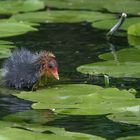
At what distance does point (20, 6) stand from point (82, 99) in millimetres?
3907

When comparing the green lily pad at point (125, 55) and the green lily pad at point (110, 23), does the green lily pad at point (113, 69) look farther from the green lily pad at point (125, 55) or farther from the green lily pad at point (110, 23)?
the green lily pad at point (110, 23)

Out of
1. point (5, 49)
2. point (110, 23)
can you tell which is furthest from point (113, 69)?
point (110, 23)

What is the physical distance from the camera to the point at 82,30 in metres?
6.83

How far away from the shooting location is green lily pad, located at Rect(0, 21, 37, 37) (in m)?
6.36

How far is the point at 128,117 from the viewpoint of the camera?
12.4ft

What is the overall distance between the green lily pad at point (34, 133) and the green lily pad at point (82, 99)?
1.18 feet

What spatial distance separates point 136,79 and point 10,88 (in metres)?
0.89

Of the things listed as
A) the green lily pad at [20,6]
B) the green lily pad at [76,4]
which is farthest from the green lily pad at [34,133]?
the green lily pad at [76,4]

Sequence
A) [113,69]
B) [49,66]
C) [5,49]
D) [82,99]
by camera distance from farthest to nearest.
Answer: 1. [5,49]
2. [113,69]
3. [49,66]
4. [82,99]

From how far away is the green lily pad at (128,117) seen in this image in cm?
371

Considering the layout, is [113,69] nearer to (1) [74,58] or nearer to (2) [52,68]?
(2) [52,68]

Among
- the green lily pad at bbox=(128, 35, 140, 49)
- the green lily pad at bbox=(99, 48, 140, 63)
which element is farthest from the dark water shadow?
the green lily pad at bbox=(128, 35, 140, 49)

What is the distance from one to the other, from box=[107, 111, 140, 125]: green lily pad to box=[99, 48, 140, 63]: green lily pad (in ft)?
4.78

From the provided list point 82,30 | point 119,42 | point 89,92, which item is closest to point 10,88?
point 89,92
